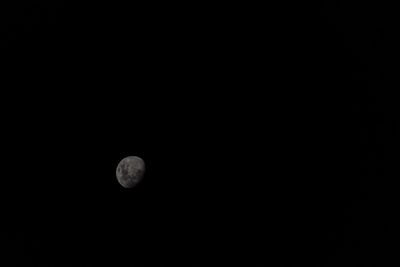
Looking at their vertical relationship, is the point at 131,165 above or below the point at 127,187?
above

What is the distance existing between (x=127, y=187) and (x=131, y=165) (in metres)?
0.15

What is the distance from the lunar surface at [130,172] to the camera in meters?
1.91

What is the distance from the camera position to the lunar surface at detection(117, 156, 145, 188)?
1.91 metres

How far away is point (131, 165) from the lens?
1.94 metres

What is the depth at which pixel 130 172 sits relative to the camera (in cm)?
192

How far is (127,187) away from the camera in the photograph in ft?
6.33
